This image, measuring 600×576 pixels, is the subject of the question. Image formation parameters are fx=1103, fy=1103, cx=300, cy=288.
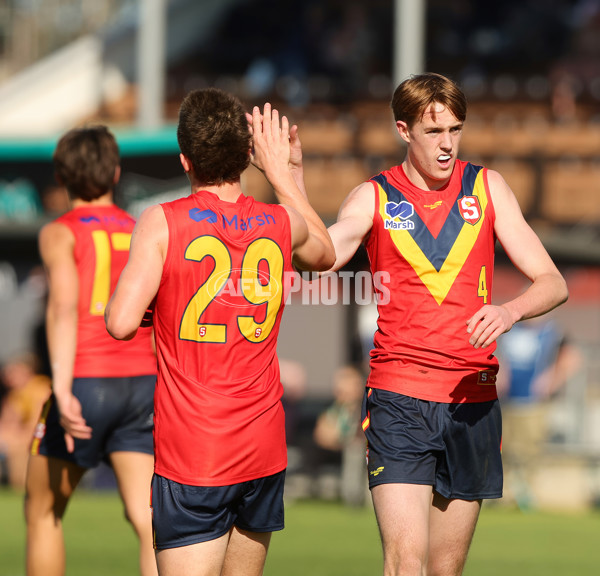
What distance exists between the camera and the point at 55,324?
16.5ft

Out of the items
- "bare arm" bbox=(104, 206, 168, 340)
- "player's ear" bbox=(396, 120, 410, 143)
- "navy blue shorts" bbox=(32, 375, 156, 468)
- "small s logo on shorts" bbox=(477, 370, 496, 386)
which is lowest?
"navy blue shorts" bbox=(32, 375, 156, 468)

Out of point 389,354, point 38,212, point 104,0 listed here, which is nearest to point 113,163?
point 389,354

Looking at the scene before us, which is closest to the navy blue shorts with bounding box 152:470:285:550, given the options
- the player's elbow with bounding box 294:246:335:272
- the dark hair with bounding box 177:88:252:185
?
the player's elbow with bounding box 294:246:335:272

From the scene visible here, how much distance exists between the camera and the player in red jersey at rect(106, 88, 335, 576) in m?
3.79

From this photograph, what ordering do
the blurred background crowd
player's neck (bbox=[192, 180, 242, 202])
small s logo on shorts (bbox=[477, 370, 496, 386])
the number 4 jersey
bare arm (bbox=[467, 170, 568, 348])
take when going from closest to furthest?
the number 4 jersey
player's neck (bbox=[192, 180, 242, 202])
bare arm (bbox=[467, 170, 568, 348])
small s logo on shorts (bbox=[477, 370, 496, 386])
the blurred background crowd

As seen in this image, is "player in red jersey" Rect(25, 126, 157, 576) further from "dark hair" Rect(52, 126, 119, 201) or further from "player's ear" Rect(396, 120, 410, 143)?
"player's ear" Rect(396, 120, 410, 143)

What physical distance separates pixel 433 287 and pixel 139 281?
1310 mm

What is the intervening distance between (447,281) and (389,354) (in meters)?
0.38

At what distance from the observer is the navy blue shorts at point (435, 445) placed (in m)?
4.36

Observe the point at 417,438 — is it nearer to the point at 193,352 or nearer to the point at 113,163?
the point at 193,352

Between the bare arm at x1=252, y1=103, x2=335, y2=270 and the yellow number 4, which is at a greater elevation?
the bare arm at x1=252, y1=103, x2=335, y2=270

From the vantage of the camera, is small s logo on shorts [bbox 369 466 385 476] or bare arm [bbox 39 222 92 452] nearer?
small s logo on shorts [bbox 369 466 385 476]

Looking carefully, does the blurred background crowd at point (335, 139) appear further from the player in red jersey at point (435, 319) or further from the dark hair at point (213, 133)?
the dark hair at point (213, 133)

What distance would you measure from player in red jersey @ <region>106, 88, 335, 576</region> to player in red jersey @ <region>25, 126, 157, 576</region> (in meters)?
1.30
